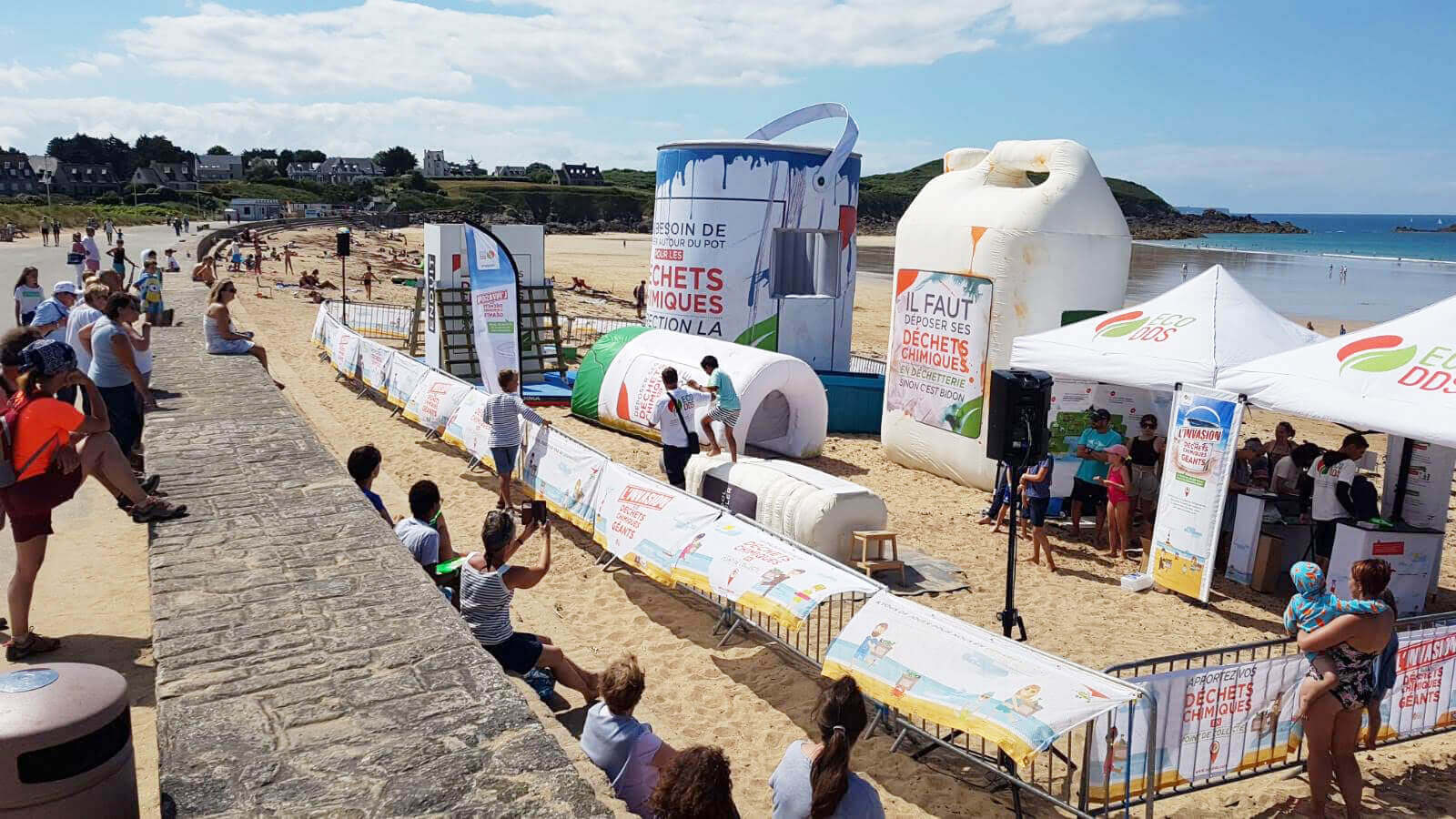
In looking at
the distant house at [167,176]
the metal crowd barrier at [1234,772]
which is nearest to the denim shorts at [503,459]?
the metal crowd barrier at [1234,772]

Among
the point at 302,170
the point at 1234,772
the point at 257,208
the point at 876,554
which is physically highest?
the point at 302,170

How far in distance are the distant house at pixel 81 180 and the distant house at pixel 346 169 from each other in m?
28.9

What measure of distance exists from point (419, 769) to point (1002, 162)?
11607 millimetres

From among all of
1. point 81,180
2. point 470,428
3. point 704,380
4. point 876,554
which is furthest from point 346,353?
point 81,180

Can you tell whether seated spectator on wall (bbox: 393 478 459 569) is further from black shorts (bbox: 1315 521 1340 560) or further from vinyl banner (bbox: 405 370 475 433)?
black shorts (bbox: 1315 521 1340 560)

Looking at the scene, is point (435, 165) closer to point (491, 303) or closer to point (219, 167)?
point (219, 167)

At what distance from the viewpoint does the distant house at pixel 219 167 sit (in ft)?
438

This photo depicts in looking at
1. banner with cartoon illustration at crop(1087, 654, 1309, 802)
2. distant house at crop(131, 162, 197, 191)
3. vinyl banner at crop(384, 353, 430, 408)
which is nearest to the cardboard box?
banner with cartoon illustration at crop(1087, 654, 1309, 802)

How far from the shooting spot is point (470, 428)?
12438 millimetres

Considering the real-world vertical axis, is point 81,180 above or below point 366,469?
above

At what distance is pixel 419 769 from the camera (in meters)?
3.46

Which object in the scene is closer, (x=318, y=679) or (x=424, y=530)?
(x=318, y=679)

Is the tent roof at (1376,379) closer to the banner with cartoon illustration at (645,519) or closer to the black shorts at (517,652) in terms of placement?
the banner with cartoon illustration at (645,519)

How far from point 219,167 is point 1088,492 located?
15116 centimetres
